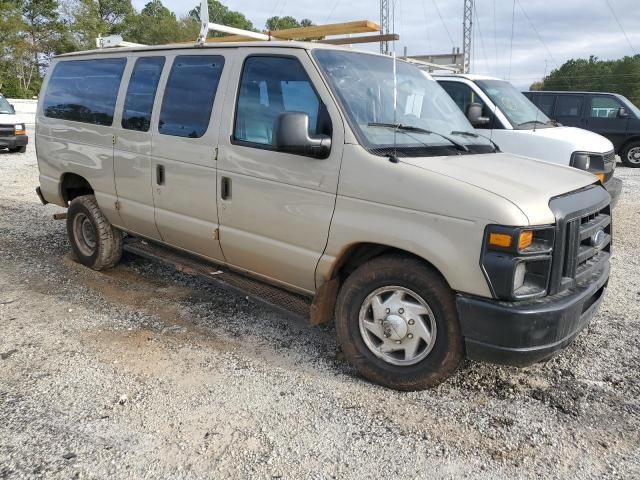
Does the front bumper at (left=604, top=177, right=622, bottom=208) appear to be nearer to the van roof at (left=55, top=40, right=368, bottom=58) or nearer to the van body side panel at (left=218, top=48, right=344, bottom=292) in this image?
the van roof at (left=55, top=40, right=368, bottom=58)

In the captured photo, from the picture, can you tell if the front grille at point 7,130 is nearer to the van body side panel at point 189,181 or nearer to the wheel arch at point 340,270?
the van body side panel at point 189,181

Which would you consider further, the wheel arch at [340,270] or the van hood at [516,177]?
the wheel arch at [340,270]

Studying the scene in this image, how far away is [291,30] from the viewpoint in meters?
4.96

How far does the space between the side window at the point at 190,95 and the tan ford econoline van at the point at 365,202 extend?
0.01 m

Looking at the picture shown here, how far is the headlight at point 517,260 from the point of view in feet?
9.47

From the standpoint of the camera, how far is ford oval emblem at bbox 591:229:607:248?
138 inches

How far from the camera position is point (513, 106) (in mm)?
8031

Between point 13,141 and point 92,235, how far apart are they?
38.0ft

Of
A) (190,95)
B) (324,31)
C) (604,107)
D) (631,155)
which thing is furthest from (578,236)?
(631,155)

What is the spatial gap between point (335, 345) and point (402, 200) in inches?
57.3

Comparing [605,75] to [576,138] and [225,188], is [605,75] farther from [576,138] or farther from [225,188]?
[225,188]

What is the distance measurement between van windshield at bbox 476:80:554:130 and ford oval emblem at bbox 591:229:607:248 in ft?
13.5

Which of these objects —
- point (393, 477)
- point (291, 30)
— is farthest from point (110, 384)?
point (291, 30)

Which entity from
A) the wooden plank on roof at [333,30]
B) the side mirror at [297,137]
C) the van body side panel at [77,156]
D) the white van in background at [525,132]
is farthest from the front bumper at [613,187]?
the van body side panel at [77,156]
